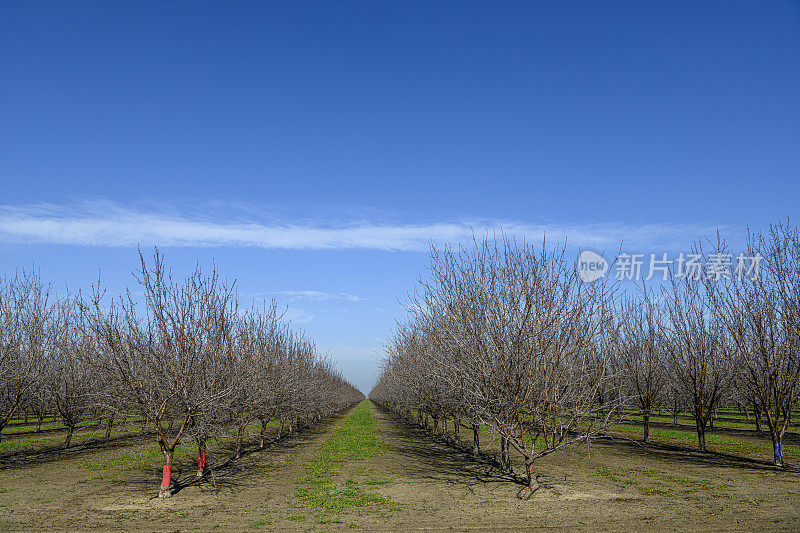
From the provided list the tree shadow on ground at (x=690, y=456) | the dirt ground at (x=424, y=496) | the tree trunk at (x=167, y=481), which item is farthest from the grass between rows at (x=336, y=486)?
the tree shadow on ground at (x=690, y=456)

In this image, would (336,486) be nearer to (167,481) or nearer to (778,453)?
(167,481)

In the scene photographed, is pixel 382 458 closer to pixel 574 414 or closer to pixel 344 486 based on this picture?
pixel 344 486

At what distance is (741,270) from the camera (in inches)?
781

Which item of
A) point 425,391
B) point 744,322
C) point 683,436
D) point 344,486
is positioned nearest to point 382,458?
point 425,391

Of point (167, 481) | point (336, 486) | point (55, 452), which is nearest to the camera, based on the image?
point (167, 481)

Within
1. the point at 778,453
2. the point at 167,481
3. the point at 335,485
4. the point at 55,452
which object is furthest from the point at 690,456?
the point at 55,452

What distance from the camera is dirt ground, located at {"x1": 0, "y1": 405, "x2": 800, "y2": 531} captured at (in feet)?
34.9

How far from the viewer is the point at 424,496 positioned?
13.2m

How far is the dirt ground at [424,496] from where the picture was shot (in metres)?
10.6

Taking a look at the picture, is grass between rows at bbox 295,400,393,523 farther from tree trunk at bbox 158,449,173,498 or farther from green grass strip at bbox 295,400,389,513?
tree trunk at bbox 158,449,173,498


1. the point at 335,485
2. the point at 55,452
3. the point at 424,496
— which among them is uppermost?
the point at 424,496

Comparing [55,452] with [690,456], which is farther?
[55,452]

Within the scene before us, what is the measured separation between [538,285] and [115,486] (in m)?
13.1

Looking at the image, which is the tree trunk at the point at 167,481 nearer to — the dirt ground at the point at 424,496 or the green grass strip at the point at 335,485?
the dirt ground at the point at 424,496
